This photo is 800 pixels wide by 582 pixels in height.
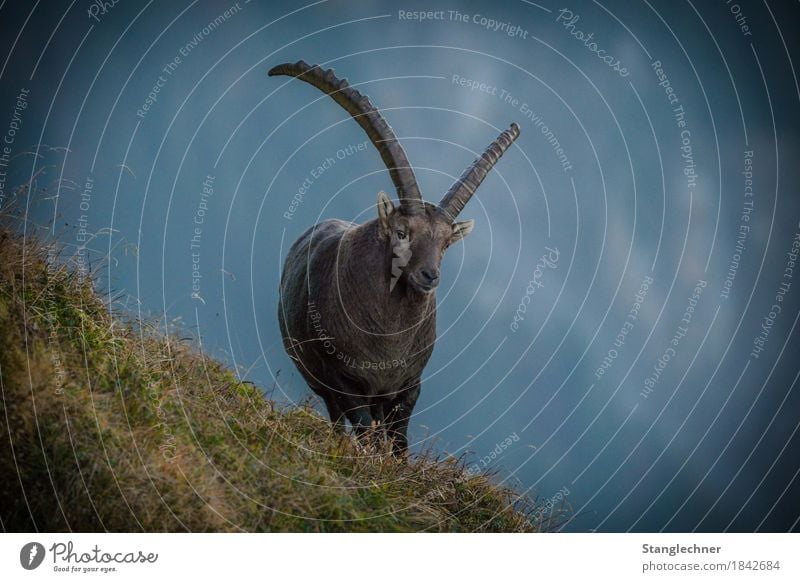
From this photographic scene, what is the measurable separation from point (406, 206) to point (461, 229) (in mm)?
871

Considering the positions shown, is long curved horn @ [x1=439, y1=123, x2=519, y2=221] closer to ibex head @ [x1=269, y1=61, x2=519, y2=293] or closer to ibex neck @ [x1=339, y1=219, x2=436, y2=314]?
ibex head @ [x1=269, y1=61, x2=519, y2=293]

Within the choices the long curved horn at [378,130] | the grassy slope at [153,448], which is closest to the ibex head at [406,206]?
the long curved horn at [378,130]

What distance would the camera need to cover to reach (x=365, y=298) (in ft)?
30.7

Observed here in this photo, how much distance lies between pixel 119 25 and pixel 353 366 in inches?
194

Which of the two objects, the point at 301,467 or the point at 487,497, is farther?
the point at 487,497

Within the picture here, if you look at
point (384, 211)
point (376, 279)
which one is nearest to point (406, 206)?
point (384, 211)

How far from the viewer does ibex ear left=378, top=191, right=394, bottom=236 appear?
8.89 m

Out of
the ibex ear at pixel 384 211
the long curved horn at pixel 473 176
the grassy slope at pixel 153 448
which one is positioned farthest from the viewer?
the long curved horn at pixel 473 176

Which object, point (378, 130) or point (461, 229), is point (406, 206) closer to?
point (461, 229)

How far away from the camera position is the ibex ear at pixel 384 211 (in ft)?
29.2

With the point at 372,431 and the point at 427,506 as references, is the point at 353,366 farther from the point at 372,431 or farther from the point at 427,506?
the point at 427,506
